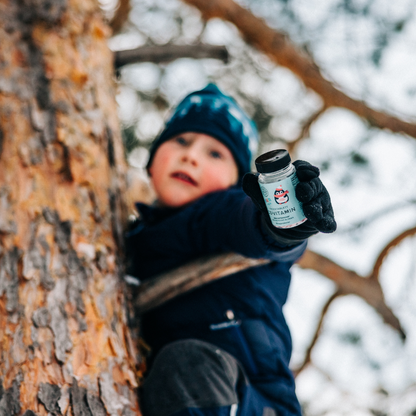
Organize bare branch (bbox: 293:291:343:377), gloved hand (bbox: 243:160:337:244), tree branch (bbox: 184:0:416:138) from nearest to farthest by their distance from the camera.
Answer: gloved hand (bbox: 243:160:337:244) → tree branch (bbox: 184:0:416:138) → bare branch (bbox: 293:291:343:377)

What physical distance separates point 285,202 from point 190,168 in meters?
0.68

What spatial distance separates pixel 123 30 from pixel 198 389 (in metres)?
2.43

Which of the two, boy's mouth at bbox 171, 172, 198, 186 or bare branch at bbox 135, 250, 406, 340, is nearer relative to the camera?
bare branch at bbox 135, 250, 406, 340

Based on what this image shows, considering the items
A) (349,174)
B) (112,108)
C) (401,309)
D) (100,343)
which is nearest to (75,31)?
(112,108)

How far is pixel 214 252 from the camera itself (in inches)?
45.7

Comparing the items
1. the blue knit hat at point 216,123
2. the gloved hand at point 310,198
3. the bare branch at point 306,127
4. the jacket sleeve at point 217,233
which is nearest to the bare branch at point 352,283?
the bare branch at point 306,127

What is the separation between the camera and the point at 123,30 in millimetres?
2617

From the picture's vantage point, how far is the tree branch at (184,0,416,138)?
2025mm

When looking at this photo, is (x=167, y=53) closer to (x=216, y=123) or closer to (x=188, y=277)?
(x=216, y=123)

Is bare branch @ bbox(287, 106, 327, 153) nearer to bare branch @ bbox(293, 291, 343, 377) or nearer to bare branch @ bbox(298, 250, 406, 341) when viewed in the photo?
bare branch @ bbox(298, 250, 406, 341)

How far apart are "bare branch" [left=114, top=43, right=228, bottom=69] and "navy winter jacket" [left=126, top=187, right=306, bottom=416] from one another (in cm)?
74

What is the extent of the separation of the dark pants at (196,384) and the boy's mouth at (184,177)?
58cm

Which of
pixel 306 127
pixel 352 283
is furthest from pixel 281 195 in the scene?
pixel 306 127

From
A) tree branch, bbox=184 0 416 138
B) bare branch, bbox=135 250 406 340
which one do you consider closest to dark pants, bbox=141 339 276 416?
bare branch, bbox=135 250 406 340
